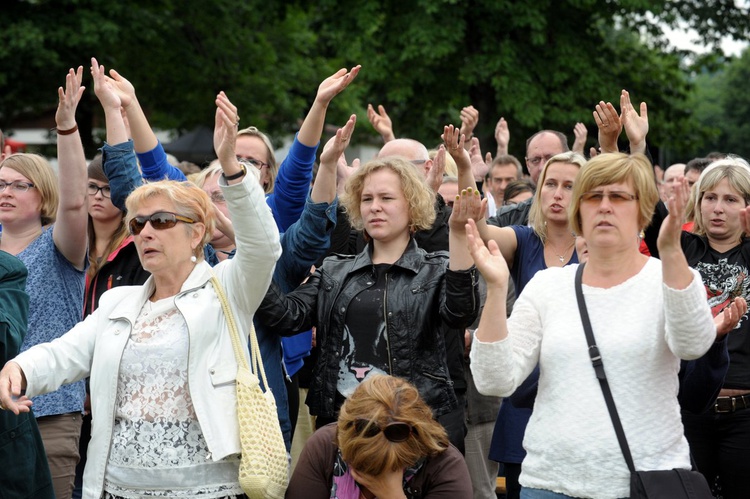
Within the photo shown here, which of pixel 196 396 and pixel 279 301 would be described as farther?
pixel 279 301

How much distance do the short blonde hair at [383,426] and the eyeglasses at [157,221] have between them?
0.95m

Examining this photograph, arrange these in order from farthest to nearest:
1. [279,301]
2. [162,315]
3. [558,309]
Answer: [279,301], [162,315], [558,309]

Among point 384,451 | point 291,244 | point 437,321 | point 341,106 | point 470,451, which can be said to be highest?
point 341,106

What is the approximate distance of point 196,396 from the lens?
3.69 metres

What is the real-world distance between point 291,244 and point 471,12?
13.7m

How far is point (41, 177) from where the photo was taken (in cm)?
514

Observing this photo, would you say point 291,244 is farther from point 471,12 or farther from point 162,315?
point 471,12

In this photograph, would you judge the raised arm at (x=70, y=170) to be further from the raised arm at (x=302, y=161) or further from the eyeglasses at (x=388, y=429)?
the eyeglasses at (x=388, y=429)

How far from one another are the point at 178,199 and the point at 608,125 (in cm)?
217

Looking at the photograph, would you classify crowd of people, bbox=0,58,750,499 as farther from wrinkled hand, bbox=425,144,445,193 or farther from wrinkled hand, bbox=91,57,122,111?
wrinkled hand, bbox=425,144,445,193

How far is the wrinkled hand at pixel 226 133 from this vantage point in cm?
380

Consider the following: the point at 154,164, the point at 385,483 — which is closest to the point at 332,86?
the point at 154,164

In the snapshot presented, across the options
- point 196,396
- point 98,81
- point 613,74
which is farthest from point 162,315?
point 613,74

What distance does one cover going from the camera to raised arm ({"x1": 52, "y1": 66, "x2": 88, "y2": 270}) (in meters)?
4.60
